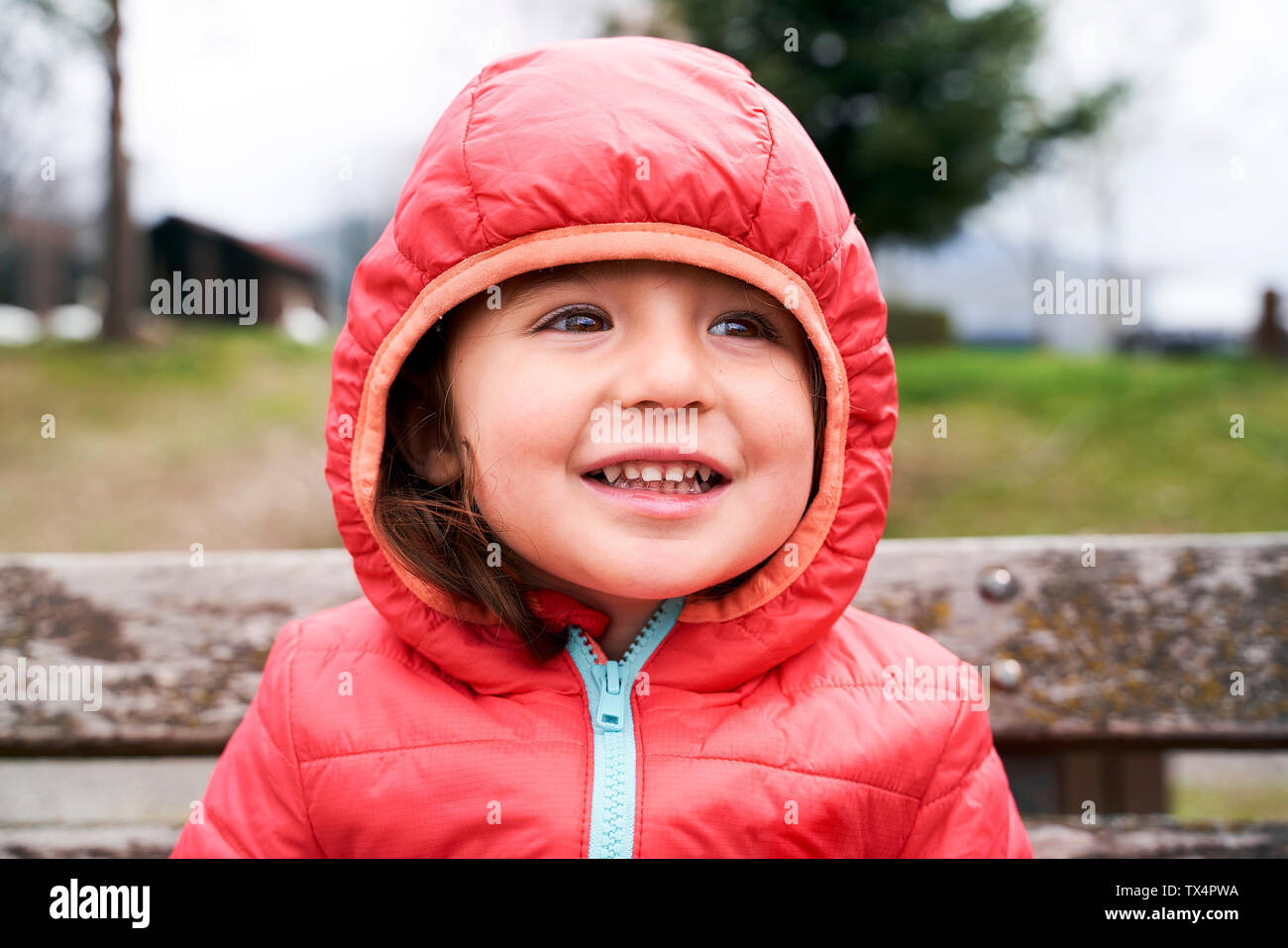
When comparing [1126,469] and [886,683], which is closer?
[886,683]

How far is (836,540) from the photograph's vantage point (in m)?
1.39

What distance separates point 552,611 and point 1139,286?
1655mm

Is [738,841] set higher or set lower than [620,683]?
lower

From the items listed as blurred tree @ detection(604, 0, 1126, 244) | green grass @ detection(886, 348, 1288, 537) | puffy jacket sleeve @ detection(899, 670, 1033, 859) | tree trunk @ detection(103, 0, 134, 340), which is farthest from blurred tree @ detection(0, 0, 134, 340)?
puffy jacket sleeve @ detection(899, 670, 1033, 859)

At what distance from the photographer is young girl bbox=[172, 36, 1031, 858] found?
1192 millimetres

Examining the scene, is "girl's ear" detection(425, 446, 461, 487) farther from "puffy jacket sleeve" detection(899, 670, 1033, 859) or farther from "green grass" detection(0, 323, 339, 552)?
"green grass" detection(0, 323, 339, 552)

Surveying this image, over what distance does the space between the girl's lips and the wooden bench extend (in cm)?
57

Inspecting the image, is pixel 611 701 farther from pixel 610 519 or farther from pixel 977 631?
pixel 977 631

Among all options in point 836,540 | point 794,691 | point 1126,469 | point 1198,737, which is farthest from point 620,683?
point 1126,469

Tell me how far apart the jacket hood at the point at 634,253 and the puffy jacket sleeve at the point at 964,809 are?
255mm

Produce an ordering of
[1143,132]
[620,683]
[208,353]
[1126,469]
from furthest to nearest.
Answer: [1143,132], [208,353], [1126,469], [620,683]
